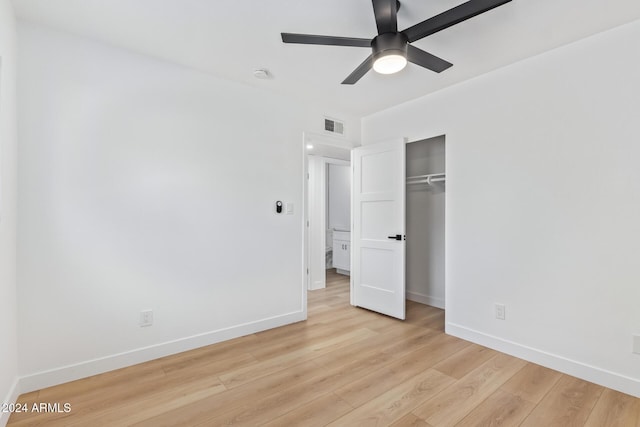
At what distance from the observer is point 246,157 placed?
3.10 metres

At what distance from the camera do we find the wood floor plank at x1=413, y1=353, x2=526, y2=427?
6.15ft

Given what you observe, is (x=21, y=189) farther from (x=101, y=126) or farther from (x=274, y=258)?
(x=274, y=258)

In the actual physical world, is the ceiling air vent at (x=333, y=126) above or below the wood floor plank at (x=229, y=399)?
above

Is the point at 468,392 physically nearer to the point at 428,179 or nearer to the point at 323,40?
the point at 428,179

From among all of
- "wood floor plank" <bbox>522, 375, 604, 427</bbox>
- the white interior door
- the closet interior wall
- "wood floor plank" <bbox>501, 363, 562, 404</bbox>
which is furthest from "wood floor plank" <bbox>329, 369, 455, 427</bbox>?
the closet interior wall

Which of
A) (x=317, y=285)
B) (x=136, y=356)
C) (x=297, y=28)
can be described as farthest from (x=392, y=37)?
(x=317, y=285)

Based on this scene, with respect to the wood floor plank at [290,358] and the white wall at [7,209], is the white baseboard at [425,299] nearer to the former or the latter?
the wood floor plank at [290,358]

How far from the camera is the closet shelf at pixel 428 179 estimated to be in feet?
11.9

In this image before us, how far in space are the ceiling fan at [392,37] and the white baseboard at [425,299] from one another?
3.04 m

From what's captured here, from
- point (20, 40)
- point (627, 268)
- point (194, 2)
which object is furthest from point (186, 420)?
point (627, 268)

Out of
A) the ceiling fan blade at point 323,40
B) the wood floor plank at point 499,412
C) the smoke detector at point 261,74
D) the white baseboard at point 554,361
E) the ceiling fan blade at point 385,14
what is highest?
the smoke detector at point 261,74

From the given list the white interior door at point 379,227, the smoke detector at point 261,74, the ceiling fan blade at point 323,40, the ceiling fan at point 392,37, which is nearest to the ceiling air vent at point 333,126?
the white interior door at point 379,227

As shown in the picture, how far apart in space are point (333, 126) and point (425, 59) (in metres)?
1.89

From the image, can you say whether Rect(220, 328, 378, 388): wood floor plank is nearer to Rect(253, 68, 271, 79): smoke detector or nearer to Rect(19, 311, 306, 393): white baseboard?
Rect(19, 311, 306, 393): white baseboard
